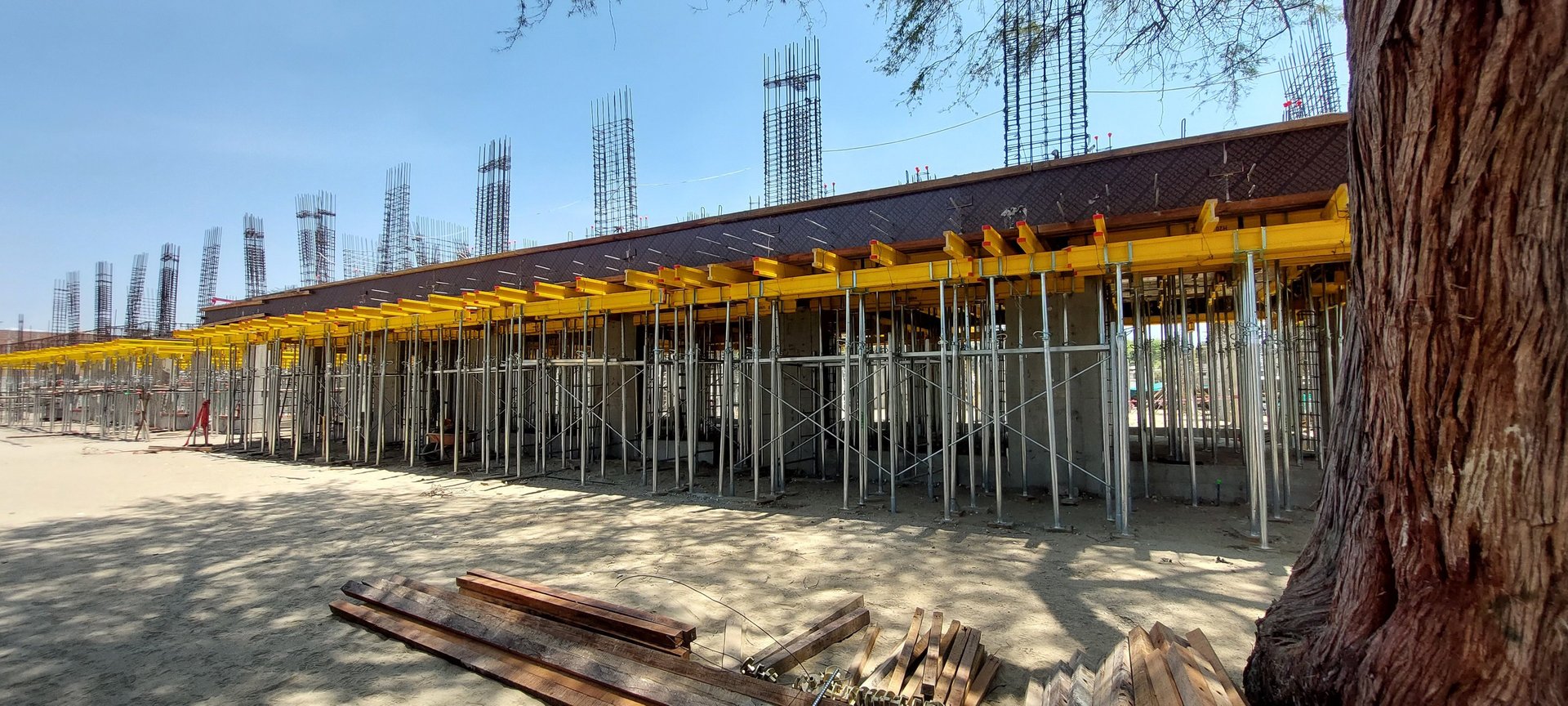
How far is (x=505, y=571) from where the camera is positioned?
520 centimetres

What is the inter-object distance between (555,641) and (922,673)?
1998 millimetres

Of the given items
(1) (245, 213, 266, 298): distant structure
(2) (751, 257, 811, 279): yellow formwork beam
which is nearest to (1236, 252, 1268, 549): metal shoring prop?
(2) (751, 257, 811, 279): yellow formwork beam

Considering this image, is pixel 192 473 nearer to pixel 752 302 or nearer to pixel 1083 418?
pixel 752 302

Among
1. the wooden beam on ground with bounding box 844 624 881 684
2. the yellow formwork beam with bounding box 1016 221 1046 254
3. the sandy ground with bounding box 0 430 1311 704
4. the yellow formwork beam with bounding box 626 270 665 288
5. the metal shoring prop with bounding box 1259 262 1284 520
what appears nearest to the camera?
the wooden beam on ground with bounding box 844 624 881 684

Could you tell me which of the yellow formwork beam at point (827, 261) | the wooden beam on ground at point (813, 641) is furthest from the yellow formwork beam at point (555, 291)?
the wooden beam on ground at point (813, 641)

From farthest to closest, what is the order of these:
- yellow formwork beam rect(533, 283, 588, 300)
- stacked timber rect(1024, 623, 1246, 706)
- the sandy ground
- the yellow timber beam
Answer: yellow formwork beam rect(533, 283, 588, 300) → the yellow timber beam → the sandy ground → stacked timber rect(1024, 623, 1246, 706)

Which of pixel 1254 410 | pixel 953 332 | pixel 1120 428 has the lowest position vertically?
pixel 1120 428

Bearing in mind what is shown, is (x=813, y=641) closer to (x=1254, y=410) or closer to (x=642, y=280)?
(x=1254, y=410)

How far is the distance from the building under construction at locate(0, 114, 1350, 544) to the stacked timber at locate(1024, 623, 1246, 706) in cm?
331

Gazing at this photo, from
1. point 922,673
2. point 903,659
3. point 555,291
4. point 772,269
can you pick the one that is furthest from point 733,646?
point 555,291

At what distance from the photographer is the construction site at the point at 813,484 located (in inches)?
135

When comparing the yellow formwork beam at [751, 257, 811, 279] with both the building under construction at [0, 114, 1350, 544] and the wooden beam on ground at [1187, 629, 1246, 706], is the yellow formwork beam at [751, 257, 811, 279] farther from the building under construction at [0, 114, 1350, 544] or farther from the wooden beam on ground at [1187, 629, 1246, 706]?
the wooden beam on ground at [1187, 629, 1246, 706]

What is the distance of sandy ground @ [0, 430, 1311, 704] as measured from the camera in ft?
11.3

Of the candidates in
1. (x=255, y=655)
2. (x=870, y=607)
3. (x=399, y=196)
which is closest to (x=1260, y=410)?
(x=870, y=607)
